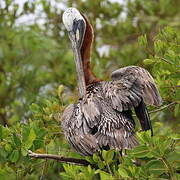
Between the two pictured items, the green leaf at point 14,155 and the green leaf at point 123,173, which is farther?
the green leaf at point 14,155

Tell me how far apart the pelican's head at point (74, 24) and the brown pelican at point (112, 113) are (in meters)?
0.59

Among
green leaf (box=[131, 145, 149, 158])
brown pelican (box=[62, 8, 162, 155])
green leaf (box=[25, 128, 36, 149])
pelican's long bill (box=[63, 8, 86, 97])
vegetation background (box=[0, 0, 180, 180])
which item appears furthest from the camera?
vegetation background (box=[0, 0, 180, 180])

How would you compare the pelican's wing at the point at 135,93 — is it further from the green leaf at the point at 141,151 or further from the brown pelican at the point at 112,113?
the green leaf at the point at 141,151

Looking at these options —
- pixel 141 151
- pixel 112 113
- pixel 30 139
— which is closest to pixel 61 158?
pixel 30 139

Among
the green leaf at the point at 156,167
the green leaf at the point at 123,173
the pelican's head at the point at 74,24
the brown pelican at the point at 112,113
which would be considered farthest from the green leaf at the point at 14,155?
the pelican's head at the point at 74,24

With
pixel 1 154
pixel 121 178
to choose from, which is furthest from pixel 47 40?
pixel 121 178

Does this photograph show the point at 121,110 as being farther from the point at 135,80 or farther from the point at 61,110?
the point at 61,110

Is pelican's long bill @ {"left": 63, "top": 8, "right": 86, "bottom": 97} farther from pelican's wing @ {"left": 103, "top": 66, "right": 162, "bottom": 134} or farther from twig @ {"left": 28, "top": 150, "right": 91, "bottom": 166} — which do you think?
twig @ {"left": 28, "top": 150, "right": 91, "bottom": 166}

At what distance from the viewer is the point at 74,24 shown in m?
4.47

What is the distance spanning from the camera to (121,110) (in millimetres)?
3775

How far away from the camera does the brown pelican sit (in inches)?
143

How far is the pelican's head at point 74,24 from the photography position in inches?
175

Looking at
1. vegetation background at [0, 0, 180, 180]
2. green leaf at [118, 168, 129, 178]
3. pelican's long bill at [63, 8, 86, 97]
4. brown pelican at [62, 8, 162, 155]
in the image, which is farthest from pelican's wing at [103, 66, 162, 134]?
green leaf at [118, 168, 129, 178]

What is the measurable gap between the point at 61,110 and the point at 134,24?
3856 mm
